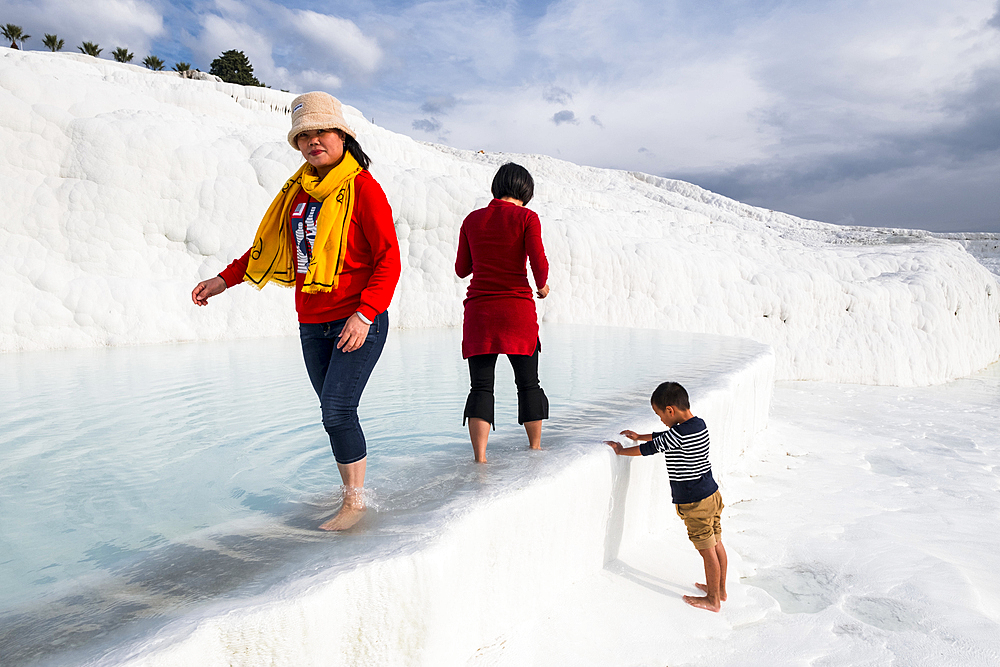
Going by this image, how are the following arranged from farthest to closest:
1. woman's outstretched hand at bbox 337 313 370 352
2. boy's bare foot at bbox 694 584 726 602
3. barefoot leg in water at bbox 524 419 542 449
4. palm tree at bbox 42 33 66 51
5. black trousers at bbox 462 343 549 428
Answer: palm tree at bbox 42 33 66 51
barefoot leg in water at bbox 524 419 542 449
black trousers at bbox 462 343 549 428
boy's bare foot at bbox 694 584 726 602
woman's outstretched hand at bbox 337 313 370 352

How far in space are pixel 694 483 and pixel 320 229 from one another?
5.51ft

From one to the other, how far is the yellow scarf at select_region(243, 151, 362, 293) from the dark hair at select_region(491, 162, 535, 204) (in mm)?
745

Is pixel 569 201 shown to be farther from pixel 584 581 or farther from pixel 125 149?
pixel 584 581

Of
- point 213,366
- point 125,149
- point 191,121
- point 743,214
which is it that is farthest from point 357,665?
point 743,214

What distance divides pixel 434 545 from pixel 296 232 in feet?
3.58

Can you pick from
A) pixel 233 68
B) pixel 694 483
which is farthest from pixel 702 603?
pixel 233 68

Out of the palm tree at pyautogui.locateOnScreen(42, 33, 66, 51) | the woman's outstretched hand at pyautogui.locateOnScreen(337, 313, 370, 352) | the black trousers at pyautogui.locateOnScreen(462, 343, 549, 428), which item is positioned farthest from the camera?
the palm tree at pyautogui.locateOnScreen(42, 33, 66, 51)

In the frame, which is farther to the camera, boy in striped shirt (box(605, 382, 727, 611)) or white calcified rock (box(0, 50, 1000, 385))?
white calcified rock (box(0, 50, 1000, 385))

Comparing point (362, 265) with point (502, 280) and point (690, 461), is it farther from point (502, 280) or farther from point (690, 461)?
point (690, 461)

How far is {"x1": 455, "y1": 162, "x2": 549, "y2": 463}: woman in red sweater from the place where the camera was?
2.33 metres

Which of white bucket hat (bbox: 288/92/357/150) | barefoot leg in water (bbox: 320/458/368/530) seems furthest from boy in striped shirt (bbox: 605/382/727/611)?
white bucket hat (bbox: 288/92/357/150)

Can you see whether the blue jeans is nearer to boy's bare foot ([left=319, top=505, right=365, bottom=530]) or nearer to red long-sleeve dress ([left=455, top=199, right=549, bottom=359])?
boy's bare foot ([left=319, top=505, right=365, bottom=530])

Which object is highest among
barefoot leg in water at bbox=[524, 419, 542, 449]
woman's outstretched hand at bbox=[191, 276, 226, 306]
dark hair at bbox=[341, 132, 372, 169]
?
dark hair at bbox=[341, 132, 372, 169]

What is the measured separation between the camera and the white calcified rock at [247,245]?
25.8 feet
